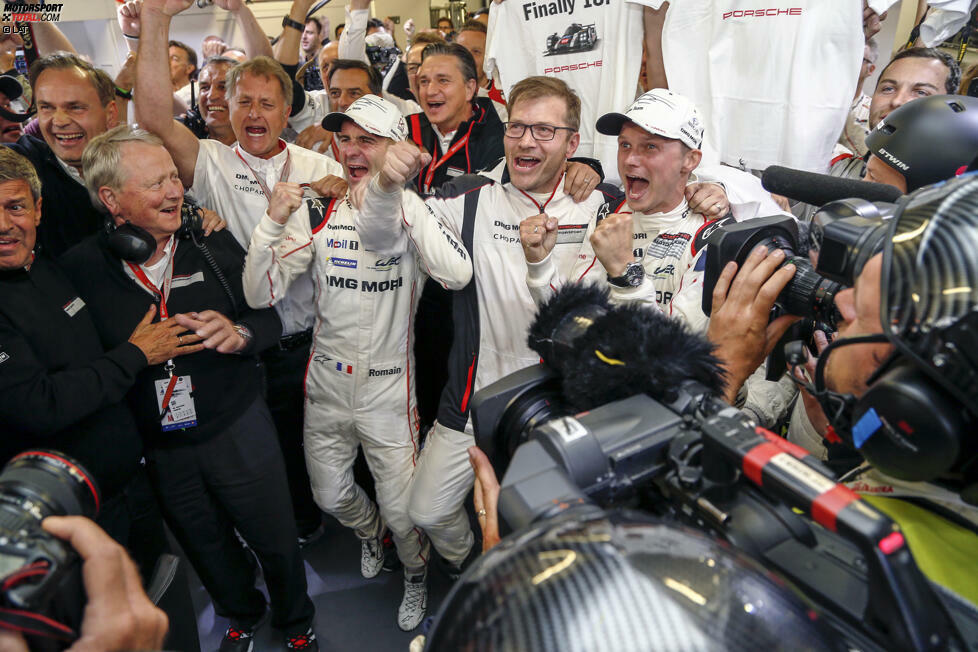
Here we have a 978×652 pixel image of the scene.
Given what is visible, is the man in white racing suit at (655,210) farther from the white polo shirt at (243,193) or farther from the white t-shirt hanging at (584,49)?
the white polo shirt at (243,193)

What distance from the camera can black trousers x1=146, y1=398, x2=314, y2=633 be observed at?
2.20 metres

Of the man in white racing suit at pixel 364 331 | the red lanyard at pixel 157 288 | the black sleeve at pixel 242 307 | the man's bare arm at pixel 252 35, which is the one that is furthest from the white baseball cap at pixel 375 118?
the man's bare arm at pixel 252 35

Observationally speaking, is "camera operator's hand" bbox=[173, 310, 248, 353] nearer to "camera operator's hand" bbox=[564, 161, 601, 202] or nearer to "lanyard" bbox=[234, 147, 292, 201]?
"lanyard" bbox=[234, 147, 292, 201]

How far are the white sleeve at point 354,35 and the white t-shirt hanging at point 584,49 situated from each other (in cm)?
172

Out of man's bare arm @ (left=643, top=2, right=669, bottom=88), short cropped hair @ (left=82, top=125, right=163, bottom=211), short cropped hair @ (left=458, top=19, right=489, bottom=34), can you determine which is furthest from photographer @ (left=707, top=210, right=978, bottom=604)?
short cropped hair @ (left=458, top=19, right=489, bottom=34)

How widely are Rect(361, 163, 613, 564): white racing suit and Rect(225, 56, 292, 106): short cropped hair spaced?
1132 mm

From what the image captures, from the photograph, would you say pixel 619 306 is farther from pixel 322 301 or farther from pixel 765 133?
pixel 765 133

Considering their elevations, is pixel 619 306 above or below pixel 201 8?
below

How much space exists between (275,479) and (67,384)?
0.82m

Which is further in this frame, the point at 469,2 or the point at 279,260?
the point at 469,2

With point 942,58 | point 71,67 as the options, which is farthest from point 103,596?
point 942,58

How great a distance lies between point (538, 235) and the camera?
2.01m

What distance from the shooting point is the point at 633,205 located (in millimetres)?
2225

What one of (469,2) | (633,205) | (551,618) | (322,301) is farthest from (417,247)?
(469,2)
